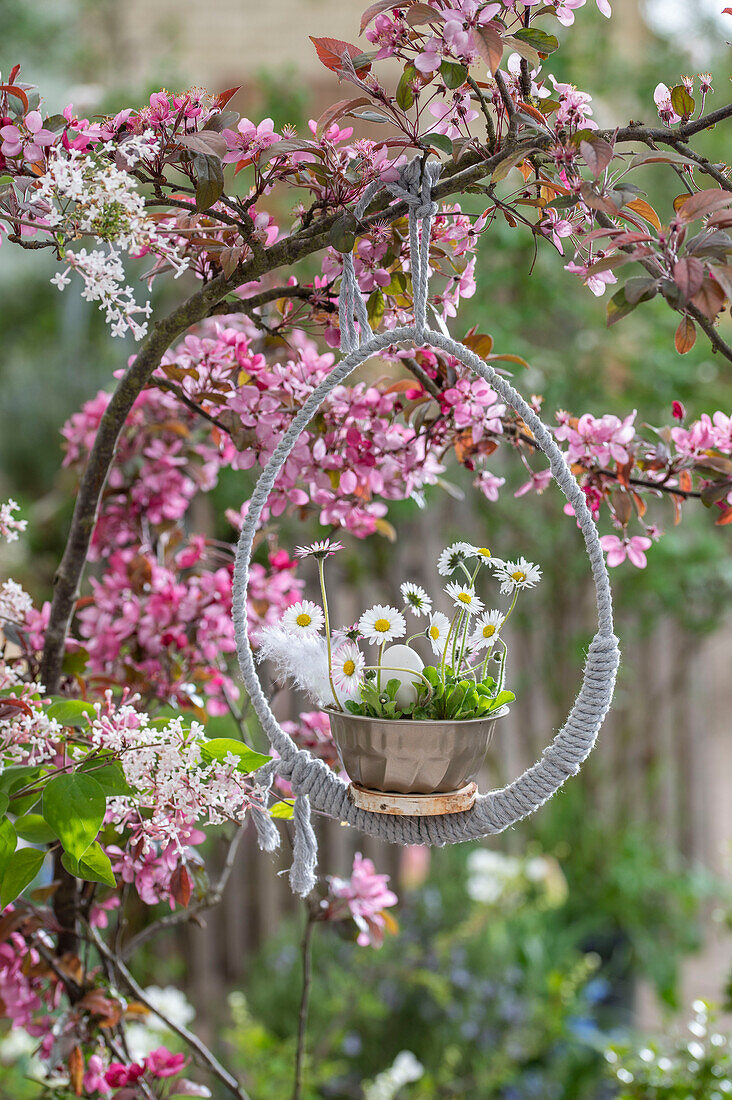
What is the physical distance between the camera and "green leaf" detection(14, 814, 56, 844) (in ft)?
2.27

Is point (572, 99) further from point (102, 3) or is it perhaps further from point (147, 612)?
point (102, 3)

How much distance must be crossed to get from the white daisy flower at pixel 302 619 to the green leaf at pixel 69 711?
0.21 m

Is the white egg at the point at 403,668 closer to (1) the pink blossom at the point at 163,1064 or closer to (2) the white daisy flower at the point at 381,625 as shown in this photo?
(2) the white daisy flower at the point at 381,625

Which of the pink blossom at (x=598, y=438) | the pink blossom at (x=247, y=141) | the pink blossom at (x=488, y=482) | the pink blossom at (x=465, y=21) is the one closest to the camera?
the pink blossom at (x=465, y=21)

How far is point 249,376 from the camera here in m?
0.86

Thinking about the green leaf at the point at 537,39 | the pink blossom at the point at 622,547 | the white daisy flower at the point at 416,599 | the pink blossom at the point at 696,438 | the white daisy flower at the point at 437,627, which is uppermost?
the green leaf at the point at 537,39

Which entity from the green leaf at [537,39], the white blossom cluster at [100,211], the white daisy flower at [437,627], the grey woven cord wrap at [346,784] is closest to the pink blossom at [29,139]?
the white blossom cluster at [100,211]

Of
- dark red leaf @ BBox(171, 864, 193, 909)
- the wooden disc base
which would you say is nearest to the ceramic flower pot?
the wooden disc base

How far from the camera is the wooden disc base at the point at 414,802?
0.63m

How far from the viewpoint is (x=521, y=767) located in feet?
8.52

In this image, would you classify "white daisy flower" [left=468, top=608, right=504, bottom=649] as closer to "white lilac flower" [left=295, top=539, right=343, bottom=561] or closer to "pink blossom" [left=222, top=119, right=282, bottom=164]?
"white lilac flower" [left=295, top=539, right=343, bottom=561]

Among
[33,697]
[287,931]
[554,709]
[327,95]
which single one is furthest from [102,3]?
[33,697]

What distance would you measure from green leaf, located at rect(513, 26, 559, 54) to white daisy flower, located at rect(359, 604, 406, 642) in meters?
0.40

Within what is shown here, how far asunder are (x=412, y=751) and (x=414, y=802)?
35 millimetres
